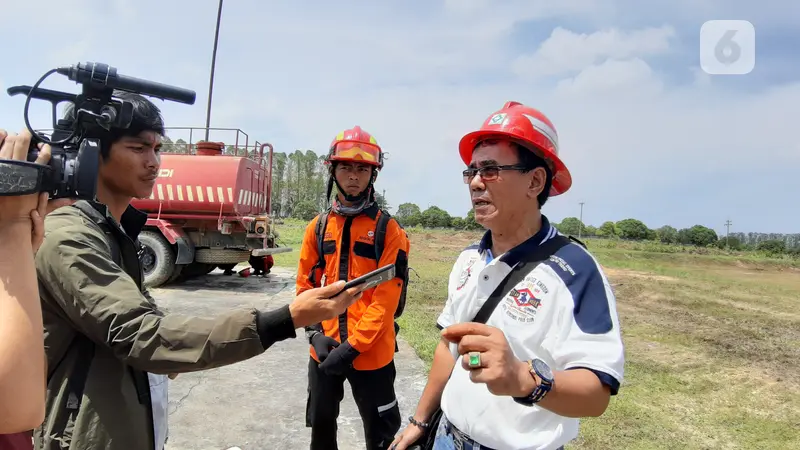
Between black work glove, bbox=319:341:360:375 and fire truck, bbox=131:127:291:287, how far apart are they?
6979 mm

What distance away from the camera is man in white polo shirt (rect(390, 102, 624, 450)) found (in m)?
1.27

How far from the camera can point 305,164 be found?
206ft

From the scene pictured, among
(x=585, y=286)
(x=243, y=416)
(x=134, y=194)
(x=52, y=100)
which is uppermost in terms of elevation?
(x=52, y=100)

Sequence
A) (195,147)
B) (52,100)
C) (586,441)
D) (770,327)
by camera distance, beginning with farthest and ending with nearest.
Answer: (195,147) < (770,327) < (586,441) < (52,100)

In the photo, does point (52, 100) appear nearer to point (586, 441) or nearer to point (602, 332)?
point (602, 332)

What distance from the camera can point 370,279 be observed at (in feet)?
5.58

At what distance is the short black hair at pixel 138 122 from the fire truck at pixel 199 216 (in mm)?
7530

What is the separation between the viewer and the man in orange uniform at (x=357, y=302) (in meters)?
2.68


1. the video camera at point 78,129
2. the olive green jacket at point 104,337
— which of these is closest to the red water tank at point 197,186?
the video camera at point 78,129

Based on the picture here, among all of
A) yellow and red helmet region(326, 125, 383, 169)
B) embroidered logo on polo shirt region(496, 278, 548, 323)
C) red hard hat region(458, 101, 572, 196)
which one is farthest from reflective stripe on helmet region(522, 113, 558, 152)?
yellow and red helmet region(326, 125, 383, 169)

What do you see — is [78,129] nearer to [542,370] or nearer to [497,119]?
[497,119]

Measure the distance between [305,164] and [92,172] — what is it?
63.3 meters

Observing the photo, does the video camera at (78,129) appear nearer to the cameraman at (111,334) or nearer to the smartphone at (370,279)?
the cameraman at (111,334)

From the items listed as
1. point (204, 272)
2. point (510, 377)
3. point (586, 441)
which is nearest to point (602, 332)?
point (510, 377)
